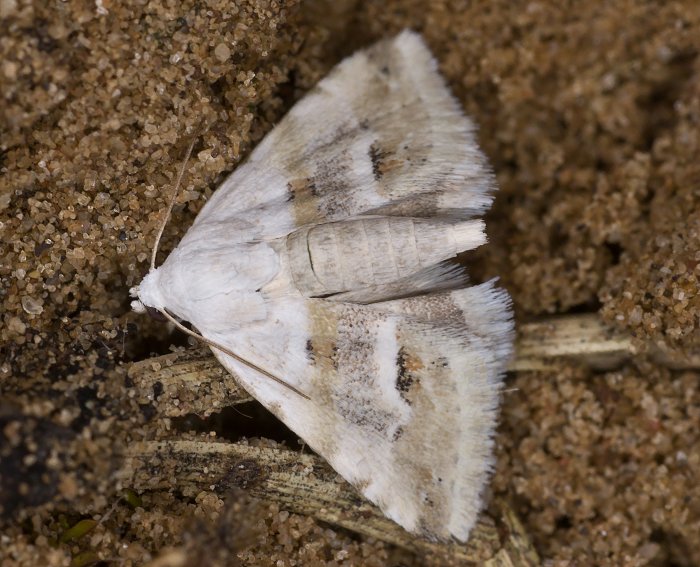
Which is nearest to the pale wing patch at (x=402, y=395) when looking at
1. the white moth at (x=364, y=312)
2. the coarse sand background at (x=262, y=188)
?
the white moth at (x=364, y=312)

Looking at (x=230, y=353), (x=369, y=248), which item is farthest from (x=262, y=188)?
(x=230, y=353)

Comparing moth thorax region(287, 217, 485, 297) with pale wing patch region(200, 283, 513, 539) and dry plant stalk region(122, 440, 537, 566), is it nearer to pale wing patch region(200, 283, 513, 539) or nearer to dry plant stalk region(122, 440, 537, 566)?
pale wing patch region(200, 283, 513, 539)

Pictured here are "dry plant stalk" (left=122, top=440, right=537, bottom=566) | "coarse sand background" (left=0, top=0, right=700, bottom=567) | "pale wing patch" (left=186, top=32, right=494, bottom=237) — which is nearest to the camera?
"coarse sand background" (left=0, top=0, right=700, bottom=567)

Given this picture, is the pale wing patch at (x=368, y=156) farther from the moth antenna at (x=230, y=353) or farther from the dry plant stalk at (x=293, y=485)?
the dry plant stalk at (x=293, y=485)

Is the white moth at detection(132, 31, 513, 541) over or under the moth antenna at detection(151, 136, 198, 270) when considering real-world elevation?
under

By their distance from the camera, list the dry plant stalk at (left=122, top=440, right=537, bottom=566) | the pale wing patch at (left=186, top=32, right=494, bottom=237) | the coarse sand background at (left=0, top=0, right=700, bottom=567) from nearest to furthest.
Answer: the coarse sand background at (left=0, top=0, right=700, bottom=567), the dry plant stalk at (left=122, top=440, right=537, bottom=566), the pale wing patch at (left=186, top=32, right=494, bottom=237)

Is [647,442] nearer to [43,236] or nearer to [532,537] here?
[532,537]

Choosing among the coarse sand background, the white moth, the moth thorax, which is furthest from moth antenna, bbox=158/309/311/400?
the moth thorax
